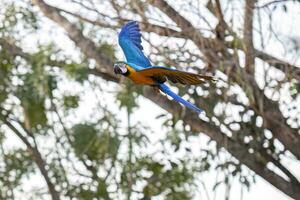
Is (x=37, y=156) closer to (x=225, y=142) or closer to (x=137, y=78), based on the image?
(x=225, y=142)

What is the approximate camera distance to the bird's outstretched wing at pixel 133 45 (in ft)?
1.59

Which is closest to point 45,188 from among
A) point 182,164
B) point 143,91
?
point 182,164

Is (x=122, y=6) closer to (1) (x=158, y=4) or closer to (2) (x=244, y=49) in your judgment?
(1) (x=158, y=4)

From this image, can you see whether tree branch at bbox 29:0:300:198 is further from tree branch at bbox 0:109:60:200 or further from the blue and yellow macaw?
the blue and yellow macaw

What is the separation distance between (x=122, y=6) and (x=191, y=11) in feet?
0.48

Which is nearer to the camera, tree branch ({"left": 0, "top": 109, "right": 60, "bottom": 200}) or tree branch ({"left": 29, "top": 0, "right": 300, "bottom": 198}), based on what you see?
tree branch ({"left": 29, "top": 0, "right": 300, "bottom": 198})

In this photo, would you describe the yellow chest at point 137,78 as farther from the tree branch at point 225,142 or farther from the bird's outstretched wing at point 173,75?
the tree branch at point 225,142

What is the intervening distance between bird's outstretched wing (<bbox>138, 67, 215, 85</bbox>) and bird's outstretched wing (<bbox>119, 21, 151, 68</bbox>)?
0.01 meters

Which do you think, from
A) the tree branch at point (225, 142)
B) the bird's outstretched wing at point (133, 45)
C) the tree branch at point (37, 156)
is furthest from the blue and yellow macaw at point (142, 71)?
the tree branch at point (37, 156)

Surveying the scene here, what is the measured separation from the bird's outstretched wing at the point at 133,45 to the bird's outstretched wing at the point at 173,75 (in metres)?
0.01

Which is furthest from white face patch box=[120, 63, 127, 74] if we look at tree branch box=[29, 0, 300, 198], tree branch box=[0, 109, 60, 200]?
tree branch box=[0, 109, 60, 200]

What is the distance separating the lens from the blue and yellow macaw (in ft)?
1.46

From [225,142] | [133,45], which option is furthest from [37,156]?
[133,45]

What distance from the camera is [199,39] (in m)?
1.50
